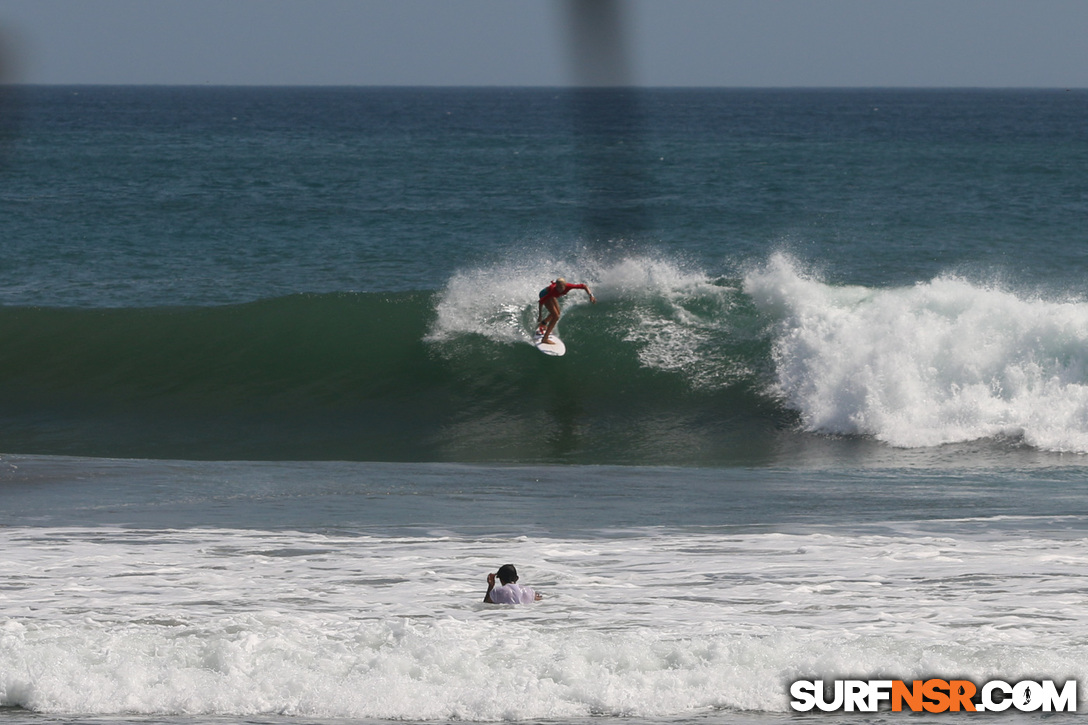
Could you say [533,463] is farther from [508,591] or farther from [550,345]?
[508,591]

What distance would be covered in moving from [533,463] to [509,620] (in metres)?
7.25

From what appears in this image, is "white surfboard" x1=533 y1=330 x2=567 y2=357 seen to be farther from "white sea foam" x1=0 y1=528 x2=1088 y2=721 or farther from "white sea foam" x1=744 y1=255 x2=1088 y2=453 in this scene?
"white sea foam" x1=0 y1=528 x2=1088 y2=721

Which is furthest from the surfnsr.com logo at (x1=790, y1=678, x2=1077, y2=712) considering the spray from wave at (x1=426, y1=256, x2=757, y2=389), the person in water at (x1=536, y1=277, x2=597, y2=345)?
the spray from wave at (x1=426, y1=256, x2=757, y2=389)

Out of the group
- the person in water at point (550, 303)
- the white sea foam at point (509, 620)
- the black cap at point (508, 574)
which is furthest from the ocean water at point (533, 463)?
the person in water at point (550, 303)

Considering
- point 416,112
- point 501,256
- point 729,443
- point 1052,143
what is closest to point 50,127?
point 416,112

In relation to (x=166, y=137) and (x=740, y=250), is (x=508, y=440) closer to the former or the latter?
(x=740, y=250)

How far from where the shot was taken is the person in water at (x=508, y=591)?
863 cm

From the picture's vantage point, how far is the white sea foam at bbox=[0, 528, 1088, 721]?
23.6ft

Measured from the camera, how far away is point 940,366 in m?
18.4

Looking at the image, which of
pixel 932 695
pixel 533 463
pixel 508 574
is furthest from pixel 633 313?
pixel 932 695

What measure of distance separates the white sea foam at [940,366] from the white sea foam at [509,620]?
6.47m

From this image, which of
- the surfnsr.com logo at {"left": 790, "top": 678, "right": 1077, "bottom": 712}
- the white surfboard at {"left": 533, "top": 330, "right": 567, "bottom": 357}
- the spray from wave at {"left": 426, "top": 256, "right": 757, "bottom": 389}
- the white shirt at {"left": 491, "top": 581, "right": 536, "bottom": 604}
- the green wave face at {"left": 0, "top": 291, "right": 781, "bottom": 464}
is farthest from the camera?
the spray from wave at {"left": 426, "top": 256, "right": 757, "bottom": 389}

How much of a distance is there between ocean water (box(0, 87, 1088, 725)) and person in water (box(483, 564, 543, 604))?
0.39ft

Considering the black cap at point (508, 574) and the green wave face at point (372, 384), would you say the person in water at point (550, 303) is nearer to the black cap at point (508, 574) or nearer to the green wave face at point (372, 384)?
the green wave face at point (372, 384)
